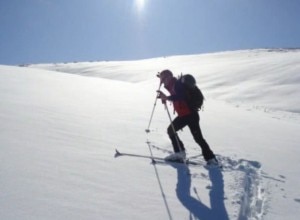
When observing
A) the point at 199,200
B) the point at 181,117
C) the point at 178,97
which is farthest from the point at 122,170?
the point at 181,117

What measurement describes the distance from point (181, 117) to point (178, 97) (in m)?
0.55

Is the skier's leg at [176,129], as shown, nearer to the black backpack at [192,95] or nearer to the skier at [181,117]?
the skier at [181,117]

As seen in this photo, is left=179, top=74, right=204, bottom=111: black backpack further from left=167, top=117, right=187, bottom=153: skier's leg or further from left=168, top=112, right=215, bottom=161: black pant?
left=167, top=117, right=187, bottom=153: skier's leg

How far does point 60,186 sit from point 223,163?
3.60 meters

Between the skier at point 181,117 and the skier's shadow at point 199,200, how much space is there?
56cm

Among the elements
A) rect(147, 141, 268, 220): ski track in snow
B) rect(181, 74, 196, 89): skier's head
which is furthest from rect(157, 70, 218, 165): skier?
rect(147, 141, 268, 220): ski track in snow

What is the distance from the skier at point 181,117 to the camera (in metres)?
6.65

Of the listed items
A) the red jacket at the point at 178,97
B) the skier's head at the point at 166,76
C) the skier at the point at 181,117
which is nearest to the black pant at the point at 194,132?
the skier at the point at 181,117

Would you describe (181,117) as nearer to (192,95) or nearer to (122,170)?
(192,95)

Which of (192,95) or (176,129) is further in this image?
(176,129)

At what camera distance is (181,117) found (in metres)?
7.04

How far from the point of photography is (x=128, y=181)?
515 centimetres

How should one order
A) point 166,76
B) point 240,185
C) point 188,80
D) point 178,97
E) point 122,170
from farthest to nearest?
point 166,76, point 178,97, point 188,80, point 240,185, point 122,170

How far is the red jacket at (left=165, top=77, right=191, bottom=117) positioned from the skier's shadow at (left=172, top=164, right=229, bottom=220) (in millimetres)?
1208
